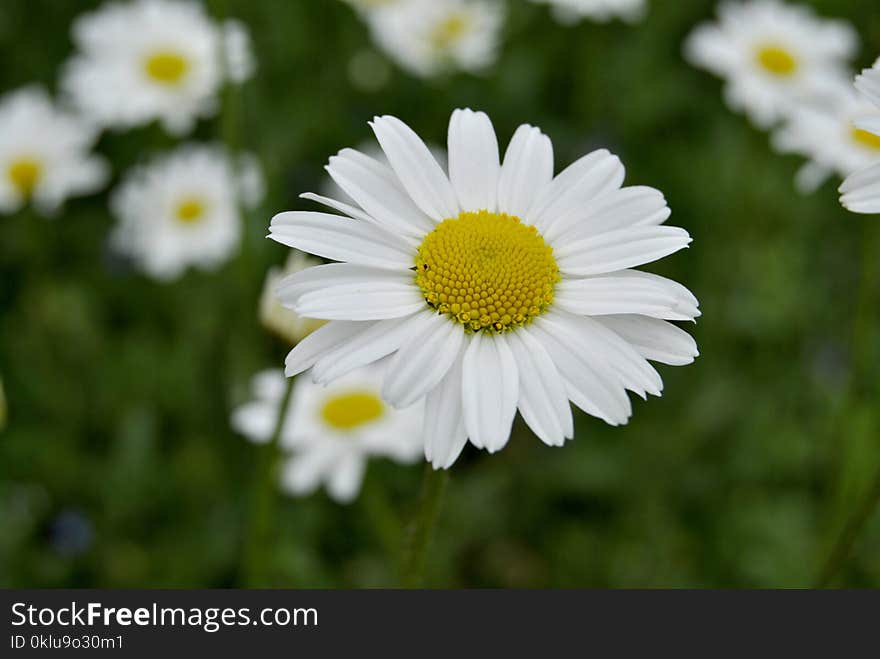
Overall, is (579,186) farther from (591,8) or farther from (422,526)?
(591,8)

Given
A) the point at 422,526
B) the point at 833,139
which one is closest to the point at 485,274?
the point at 422,526

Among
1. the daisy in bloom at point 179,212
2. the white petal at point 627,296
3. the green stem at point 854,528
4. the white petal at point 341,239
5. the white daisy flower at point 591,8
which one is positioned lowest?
the green stem at point 854,528

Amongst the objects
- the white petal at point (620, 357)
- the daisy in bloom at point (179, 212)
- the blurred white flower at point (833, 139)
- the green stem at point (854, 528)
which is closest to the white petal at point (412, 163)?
the white petal at point (620, 357)

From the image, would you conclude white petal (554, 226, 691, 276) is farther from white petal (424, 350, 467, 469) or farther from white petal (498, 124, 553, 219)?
white petal (424, 350, 467, 469)

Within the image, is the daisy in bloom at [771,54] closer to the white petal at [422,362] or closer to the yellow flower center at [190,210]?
the yellow flower center at [190,210]

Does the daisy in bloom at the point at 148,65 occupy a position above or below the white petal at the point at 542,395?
above

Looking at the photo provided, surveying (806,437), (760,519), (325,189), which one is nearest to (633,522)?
(760,519)

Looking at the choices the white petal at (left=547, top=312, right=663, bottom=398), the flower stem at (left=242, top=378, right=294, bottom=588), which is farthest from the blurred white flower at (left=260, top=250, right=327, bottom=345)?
the white petal at (left=547, top=312, right=663, bottom=398)
